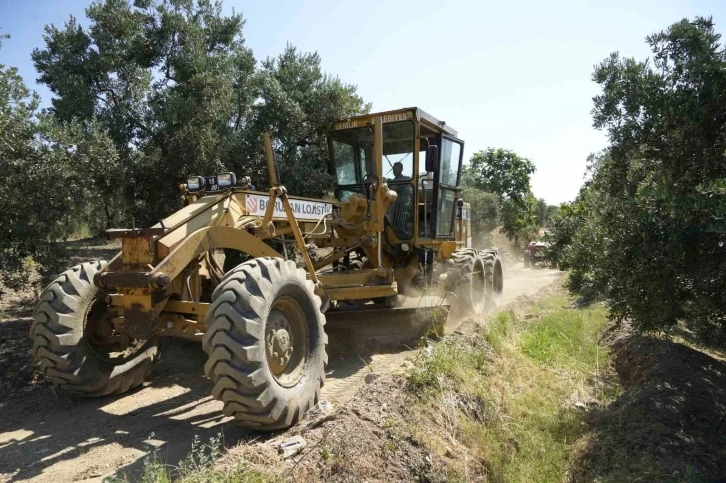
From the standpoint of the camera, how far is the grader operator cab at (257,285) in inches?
153

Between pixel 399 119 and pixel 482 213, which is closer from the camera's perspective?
pixel 399 119

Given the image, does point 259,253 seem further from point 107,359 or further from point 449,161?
point 449,161

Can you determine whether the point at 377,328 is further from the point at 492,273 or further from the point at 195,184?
the point at 492,273

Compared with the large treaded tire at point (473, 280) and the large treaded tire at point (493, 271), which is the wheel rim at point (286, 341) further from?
the large treaded tire at point (493, 271)

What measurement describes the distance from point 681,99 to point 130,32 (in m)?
9.77

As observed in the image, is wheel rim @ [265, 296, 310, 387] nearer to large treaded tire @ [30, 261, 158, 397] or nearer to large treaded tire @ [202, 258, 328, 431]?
large treaded tire @ [202, 258, 328, 431]

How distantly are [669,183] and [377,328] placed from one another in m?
3.87

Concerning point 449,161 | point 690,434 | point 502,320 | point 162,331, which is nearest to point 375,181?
point 449,161

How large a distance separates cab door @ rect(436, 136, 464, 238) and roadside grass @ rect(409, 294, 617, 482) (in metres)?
1.82

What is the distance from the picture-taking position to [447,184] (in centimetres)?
834

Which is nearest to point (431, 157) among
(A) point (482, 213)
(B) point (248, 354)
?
(B) point (248, 354)

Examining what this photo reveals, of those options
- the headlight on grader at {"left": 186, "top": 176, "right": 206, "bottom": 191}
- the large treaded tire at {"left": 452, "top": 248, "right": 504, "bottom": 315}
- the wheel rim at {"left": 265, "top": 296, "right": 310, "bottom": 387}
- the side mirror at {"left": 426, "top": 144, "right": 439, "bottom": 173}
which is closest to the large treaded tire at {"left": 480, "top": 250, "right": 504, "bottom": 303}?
the large treaded tire at {"left": 452, "top": 248, "right": 504, "bottom": 315}

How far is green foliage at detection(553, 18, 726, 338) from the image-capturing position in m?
4.76

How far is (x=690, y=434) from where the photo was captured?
462cm
